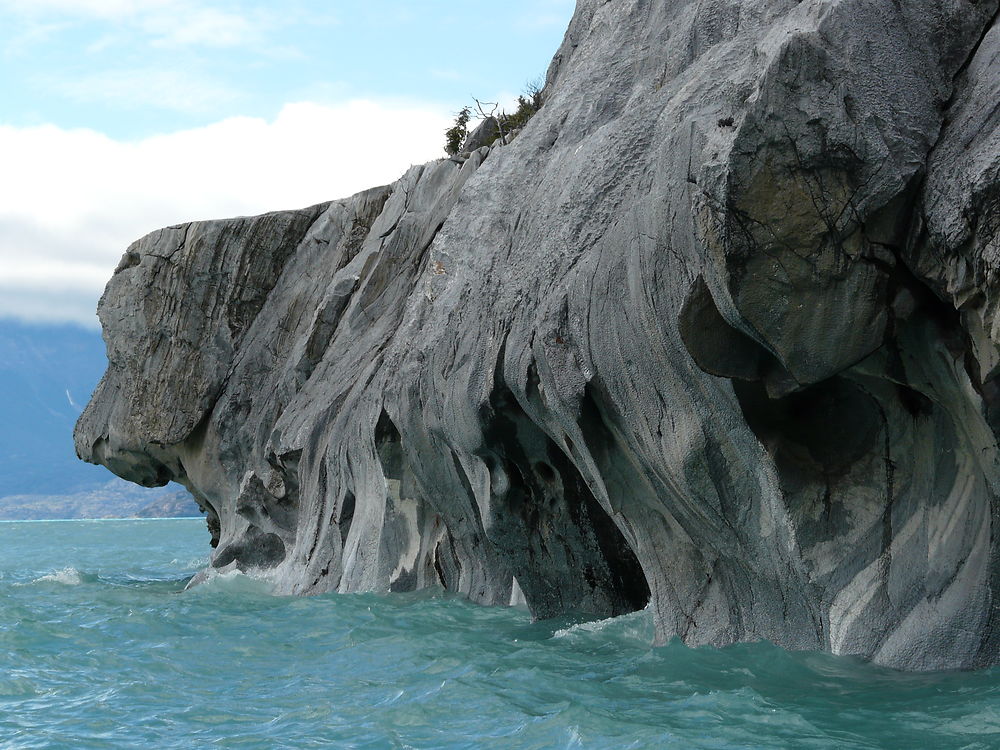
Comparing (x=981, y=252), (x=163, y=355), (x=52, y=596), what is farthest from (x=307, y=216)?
(x=981, y=252)

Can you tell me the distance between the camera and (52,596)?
762 inches

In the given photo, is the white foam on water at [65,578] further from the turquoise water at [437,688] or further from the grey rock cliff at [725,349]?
the grey rock cliff at [725,349]

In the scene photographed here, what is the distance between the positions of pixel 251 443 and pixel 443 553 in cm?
683

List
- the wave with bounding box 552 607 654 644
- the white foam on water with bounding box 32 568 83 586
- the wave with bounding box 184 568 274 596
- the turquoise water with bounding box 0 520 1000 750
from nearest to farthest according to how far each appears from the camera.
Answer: the turquoise water with bounding box 0 520 1000 750, the wave with bounding box 552 607 654 644, the wave with bounding box 184 568 274 596, the white foam on water with bounding box 32 568 83 586

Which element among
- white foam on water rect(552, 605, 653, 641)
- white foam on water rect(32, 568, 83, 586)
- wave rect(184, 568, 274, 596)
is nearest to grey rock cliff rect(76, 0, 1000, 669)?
white foam on water rect(552, 605, 653, 641)

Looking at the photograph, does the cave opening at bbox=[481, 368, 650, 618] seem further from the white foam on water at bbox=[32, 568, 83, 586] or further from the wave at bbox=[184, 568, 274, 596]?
the white foam on water at bbox=[32, 568, 83, 586]

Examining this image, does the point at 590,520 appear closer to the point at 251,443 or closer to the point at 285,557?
the point at 285,557

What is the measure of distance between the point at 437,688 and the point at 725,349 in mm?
3766

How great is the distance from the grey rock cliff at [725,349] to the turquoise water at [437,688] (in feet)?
2.19

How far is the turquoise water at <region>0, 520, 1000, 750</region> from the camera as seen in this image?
7.46 m

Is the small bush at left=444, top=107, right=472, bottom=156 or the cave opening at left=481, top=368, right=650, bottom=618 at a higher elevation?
the small bush at left=444, top=107, right=472, bottom=156

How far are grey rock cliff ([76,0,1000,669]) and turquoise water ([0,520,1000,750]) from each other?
67cm

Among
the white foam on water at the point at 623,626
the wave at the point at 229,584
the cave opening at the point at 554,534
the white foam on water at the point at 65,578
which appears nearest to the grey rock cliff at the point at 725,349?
the cave opening at the point at 554,534

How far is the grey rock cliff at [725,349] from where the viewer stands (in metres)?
7.46
